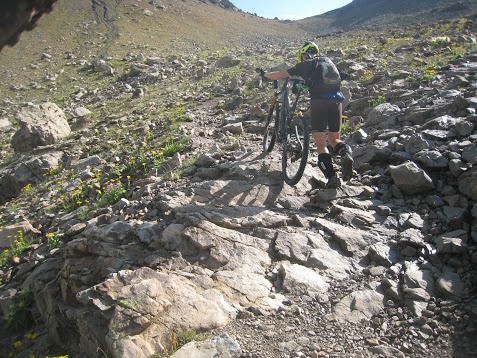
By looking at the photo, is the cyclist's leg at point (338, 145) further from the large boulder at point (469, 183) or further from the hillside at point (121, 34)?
the hillside at point (121, 34)

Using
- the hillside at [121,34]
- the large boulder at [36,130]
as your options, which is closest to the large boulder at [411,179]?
the large boulder at [36,130]

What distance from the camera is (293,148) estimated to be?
5730mm

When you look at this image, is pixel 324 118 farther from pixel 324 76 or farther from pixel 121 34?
pixel 121 34

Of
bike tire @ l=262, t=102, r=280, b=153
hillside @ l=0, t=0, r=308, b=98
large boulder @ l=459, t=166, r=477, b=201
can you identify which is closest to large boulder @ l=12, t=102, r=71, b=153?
bike tire @ l=262, t=102, r=280, b=153

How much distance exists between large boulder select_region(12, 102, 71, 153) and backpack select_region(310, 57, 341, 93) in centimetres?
840

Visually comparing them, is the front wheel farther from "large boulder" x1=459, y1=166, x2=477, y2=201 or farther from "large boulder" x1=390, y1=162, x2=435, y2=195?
"large boulder" x1=459, y1=166, x2=477, y2=201

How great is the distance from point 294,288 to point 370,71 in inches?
389

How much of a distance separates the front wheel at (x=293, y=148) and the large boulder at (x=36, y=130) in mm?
7843

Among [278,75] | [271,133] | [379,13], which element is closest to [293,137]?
[278,75]

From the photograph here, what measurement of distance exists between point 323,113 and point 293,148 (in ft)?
2.30

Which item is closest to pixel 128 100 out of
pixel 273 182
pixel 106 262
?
pixel 273 182

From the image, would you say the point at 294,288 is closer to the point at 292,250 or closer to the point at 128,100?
the point at 292,250

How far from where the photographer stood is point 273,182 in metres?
5.84

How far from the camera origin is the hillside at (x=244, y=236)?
3256mm
